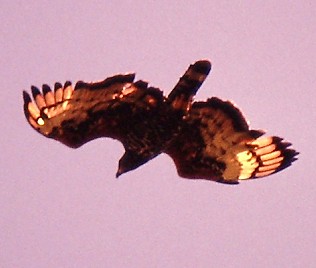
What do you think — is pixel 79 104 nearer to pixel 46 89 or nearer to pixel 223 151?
pixel 46 89

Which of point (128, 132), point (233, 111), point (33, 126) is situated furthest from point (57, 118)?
point (233, 111)

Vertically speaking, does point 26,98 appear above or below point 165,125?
above

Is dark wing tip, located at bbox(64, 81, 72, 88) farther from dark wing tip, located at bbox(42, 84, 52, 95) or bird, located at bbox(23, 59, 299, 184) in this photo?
dark wing tip, located at bbox(42, 84, 52, 95)

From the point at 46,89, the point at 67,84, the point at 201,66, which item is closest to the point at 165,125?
the point at 201,66

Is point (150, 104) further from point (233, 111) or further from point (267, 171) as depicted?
point (267, 171)

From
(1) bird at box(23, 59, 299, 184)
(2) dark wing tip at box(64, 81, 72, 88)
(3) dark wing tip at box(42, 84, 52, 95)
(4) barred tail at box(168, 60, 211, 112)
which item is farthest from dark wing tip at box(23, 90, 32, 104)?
(4) barred tail at box(168, 60, 211, 112)

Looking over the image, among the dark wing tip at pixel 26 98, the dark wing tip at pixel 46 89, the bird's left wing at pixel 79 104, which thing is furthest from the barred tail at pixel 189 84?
the dark wing tip at pixel 26 98

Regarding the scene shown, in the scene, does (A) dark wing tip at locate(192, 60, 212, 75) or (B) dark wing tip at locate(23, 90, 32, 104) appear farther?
(A) dark wing tip at locate(192, 60, 212, 75)
